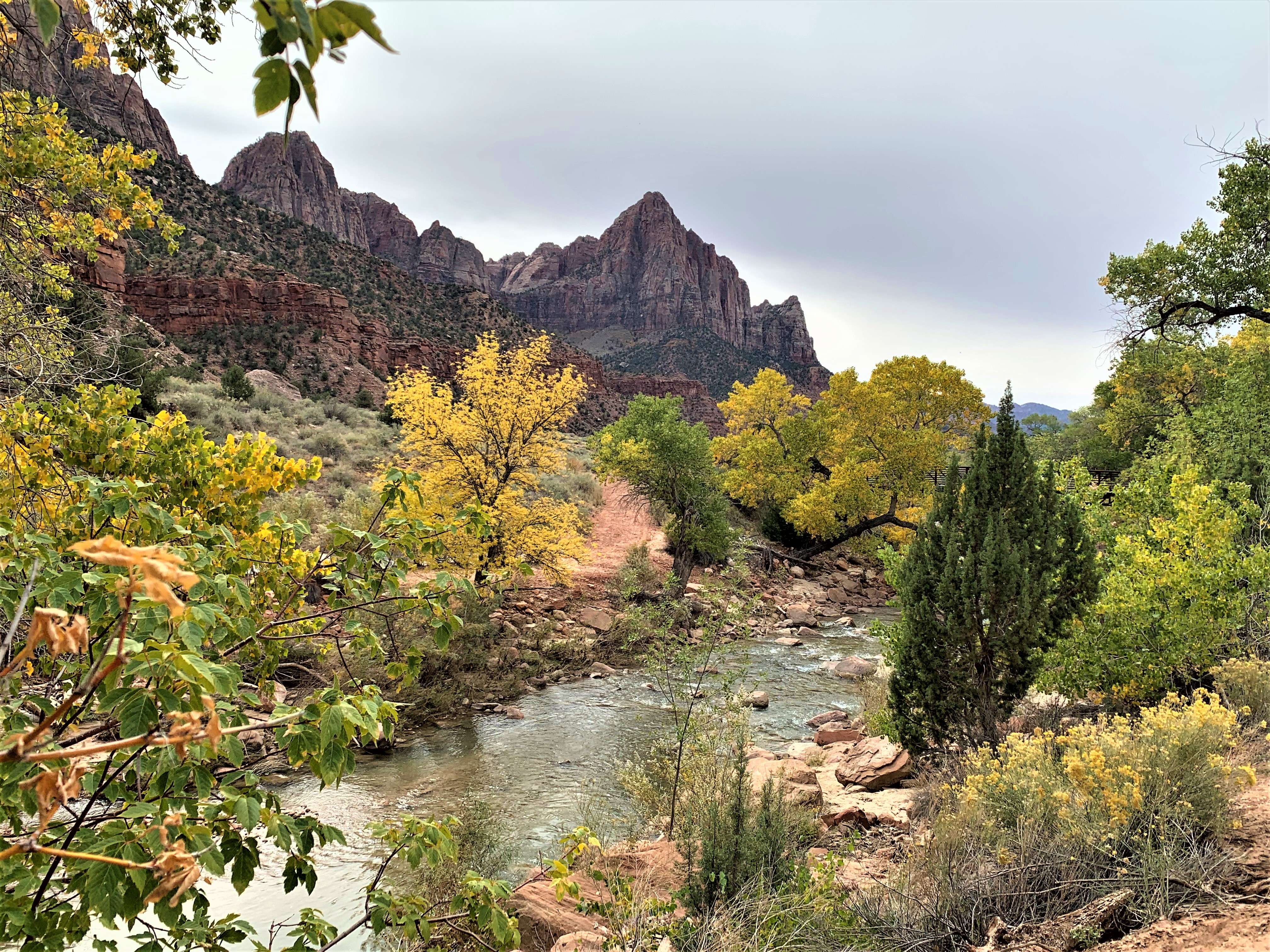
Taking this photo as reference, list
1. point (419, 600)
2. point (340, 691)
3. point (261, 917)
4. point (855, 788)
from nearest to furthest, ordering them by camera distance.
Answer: point (340, 691)
point (419, 600)
point (261, 917)
point (855, 788)

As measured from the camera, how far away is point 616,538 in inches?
878

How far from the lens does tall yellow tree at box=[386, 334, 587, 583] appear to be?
13.3 m

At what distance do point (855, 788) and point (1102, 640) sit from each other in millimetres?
2926

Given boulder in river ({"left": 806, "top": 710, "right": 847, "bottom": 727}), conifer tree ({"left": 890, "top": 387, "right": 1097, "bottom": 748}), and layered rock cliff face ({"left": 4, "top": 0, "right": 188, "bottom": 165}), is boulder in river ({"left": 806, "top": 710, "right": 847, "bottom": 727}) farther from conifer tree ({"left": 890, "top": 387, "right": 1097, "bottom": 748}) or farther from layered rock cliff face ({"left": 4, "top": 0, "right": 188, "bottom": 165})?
layered rock cliff face ({"left": 4, "top": 0, "right": 188, "bottom": 165})

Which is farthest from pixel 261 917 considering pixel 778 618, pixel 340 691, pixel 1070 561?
pixel 778 618

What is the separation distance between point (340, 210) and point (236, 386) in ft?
297

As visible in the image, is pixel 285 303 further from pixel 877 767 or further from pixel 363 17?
pixel 363 17

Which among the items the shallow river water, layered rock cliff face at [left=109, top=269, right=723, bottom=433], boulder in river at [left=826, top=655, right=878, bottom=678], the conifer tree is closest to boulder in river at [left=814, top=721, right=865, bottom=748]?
the shallow river water

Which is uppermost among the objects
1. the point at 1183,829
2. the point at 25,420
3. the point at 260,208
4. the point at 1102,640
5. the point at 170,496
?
the point at 260,208

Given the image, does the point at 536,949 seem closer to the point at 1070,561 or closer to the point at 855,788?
the point at 855,788

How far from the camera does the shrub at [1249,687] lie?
599 centimetres

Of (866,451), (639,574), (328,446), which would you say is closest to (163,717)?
(639,574)

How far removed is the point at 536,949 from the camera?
4.54 m

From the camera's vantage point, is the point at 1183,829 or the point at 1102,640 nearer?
the point at 1183,829
